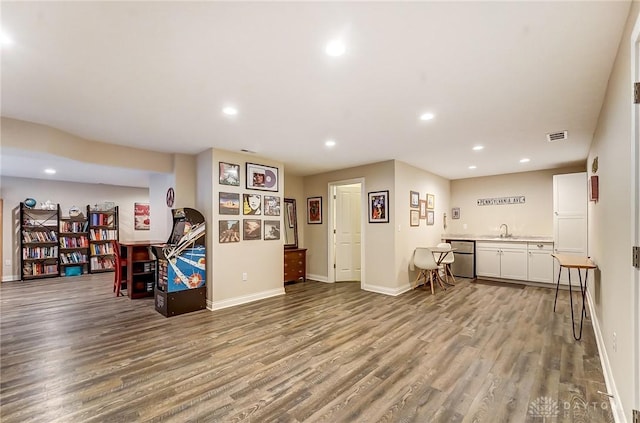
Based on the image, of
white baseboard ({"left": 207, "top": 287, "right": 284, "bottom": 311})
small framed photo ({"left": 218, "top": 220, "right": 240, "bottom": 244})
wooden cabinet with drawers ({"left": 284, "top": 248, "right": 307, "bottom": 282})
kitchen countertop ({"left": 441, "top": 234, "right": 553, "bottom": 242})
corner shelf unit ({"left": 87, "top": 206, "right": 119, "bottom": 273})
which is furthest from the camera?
corner shelf unit ({"left": 87, "top": 206, "right": 119, "bottom": 273})

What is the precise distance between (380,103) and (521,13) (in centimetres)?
129

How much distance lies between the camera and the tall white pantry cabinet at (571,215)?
5031mm

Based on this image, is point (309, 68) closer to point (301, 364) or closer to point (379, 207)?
point (301, 364)

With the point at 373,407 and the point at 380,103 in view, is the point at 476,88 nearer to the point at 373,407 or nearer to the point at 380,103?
the point at 380,103

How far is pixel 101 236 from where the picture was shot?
7844mm

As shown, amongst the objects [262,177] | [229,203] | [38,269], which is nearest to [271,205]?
[262,177]

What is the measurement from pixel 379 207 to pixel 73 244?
7.96m

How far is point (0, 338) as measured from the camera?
128 inches

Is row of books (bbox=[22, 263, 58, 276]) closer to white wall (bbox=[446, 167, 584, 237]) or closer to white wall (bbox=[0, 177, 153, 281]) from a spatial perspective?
white wall (bbox=[0, 177, 153, 281])

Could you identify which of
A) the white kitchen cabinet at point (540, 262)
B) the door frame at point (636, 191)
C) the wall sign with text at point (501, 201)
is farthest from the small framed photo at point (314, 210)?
the door frame at point (636, 191)

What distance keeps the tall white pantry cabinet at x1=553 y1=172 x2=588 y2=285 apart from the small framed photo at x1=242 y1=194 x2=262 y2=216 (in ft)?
18.0

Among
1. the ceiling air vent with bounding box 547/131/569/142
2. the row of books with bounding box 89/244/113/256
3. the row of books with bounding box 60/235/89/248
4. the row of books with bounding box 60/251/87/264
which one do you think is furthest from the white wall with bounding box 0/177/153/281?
the ceiling air vent with bounding box 547/131/569/142

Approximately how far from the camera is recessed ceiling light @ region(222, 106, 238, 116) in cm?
285

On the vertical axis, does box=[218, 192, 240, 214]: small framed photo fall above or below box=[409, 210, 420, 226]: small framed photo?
above
